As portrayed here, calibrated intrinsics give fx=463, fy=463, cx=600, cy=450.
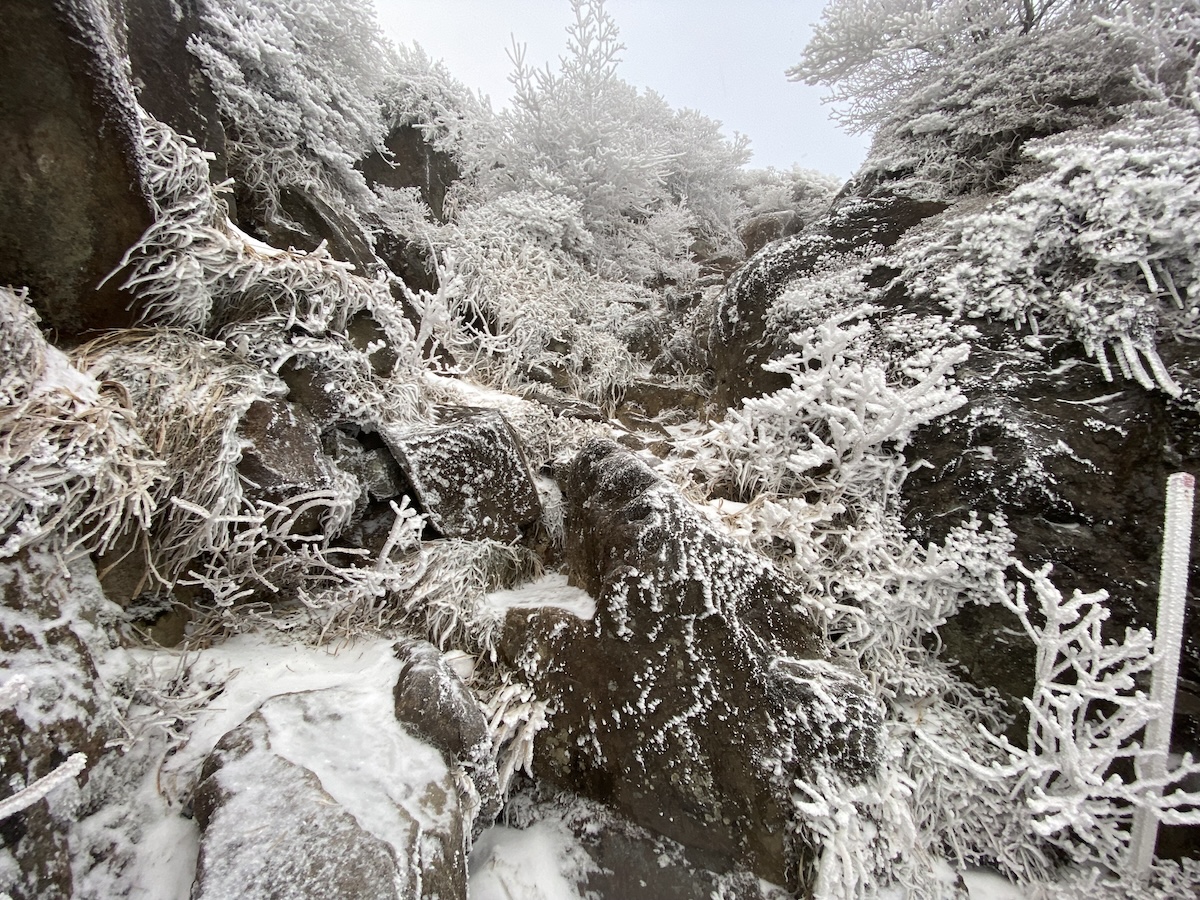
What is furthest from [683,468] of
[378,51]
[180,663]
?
[378,51]

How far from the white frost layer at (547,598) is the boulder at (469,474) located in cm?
27

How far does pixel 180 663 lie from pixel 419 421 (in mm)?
1266

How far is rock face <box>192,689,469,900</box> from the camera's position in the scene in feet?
3.33

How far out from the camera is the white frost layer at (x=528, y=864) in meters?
1.45

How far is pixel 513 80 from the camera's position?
6.09 m

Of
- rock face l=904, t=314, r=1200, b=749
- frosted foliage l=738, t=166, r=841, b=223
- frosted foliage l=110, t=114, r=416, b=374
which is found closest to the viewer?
rock face l=904, t=314, r=1200, b=749

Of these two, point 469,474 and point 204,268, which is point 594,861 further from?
point 204,268

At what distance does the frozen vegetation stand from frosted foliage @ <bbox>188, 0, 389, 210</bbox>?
7 centimetres

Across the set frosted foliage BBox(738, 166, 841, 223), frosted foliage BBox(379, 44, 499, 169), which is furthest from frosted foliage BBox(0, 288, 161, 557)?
frosted foliage BBox(738, 166, 841, 223)

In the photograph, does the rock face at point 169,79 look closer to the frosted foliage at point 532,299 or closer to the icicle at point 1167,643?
the frosted foliage at point 532,299

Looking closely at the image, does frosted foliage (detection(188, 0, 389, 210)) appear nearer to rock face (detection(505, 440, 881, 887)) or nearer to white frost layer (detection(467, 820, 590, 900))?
rock face (detection(505, 440, 881, 887))

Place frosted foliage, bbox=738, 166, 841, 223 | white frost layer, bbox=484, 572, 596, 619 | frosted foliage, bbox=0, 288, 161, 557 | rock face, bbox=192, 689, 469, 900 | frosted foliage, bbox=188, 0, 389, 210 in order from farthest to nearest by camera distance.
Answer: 1. frosted foliage, bbox=738, 166, 841, 223
2. frosted foliage, bbox=188, 0, 389, 210
3. white frost layer, bbox=484, 572, 596, 619
4. frosted foliage, bbox=0, 288, 161, 557
5. rock face, bbox=192, 689, 469, 900

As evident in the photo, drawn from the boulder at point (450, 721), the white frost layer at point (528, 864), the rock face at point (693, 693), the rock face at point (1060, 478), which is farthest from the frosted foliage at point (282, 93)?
the rock face at point (1060, 478)

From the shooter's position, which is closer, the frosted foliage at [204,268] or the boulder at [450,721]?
the boulder at [450,721]
